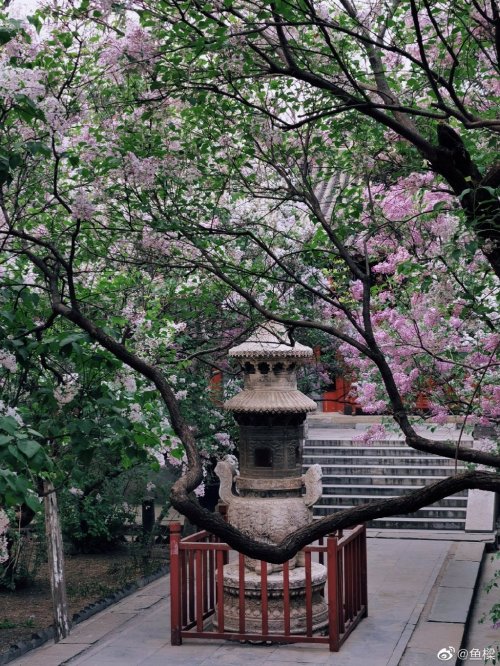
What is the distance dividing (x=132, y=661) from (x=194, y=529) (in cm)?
647

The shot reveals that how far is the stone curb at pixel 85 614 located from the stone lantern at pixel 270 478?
6.47 feet

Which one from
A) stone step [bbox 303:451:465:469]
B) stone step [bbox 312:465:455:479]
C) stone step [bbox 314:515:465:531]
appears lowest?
stone step [bbox 314:515:465:531]

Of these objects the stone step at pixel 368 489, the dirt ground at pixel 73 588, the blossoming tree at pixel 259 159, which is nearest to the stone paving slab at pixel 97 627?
the dirt ground at pixel 73 588

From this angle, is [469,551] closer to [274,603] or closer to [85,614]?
[274,603]

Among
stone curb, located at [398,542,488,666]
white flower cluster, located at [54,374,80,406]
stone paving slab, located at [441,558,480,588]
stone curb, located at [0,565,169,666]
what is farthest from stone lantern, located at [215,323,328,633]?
white flower cluster, located at [54,374,80,406]

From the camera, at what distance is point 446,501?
1777 centimetres

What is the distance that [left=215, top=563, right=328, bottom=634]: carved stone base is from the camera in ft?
32.4

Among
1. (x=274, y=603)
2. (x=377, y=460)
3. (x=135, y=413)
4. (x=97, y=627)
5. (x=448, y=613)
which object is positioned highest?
(x=135, y=413)

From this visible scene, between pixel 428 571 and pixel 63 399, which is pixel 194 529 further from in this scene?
pixel 63 399

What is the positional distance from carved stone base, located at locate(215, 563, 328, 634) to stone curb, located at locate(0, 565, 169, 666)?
1.97 metres

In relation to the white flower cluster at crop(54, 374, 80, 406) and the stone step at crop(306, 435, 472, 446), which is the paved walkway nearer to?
the white flower cluster at crop(54, 374, 80, 406)

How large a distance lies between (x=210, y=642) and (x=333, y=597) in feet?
4.76

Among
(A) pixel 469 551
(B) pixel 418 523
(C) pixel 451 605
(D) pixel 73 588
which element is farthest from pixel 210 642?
(B) pixel 418 523

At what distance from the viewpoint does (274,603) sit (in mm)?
9945
